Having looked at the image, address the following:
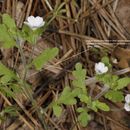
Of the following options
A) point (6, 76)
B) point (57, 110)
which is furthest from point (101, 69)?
point (6, 76)

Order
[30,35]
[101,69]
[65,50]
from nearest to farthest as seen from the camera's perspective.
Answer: [30,35] → [101,69] → [65,50]

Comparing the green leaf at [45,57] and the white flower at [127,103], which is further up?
the green leaf at [45,57]

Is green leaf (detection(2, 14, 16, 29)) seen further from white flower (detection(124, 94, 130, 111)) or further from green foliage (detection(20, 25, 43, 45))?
white flower (detection(124, 94, 130, 111))

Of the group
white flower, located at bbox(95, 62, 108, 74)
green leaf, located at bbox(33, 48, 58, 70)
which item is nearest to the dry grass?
white flower, located at bbox(95, 62, 108, 74)

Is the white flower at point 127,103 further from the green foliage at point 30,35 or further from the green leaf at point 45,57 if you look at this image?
the green foliage at point 30,35

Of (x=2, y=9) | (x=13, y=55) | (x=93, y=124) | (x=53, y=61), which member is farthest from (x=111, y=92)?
(x=2, y=9)

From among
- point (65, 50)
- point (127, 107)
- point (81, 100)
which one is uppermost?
point (65, 50)

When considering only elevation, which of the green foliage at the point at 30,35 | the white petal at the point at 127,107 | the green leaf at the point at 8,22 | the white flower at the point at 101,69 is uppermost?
the green leaf at the point at 8,22

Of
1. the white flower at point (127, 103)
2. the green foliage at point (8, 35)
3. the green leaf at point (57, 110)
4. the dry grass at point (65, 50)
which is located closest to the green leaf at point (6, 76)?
the green foliage at point (8, 35)

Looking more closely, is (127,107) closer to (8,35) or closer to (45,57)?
(45,57)

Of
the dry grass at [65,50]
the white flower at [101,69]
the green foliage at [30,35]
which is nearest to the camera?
the green foliage at [30,35]

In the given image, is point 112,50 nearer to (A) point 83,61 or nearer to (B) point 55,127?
(A) point 83,61
